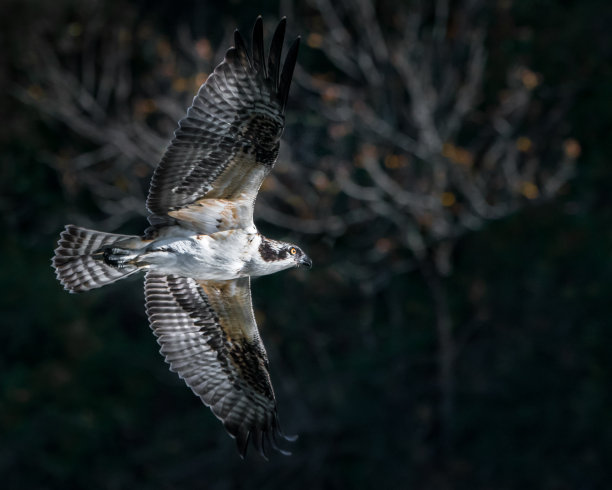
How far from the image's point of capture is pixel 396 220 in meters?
9.35

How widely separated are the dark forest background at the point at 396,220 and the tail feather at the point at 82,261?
437 centimetres

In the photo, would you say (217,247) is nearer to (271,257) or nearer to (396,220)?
(271,257)

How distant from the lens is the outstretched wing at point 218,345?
491 cm

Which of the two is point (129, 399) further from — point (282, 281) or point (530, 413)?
point (530, 413)

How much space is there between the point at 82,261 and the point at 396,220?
5071 mm

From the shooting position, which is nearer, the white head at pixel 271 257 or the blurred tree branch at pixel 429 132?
the white head at pixel 271 257

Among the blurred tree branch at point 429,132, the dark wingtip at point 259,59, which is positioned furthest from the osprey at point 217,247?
the blurred tree branch at point 429,132

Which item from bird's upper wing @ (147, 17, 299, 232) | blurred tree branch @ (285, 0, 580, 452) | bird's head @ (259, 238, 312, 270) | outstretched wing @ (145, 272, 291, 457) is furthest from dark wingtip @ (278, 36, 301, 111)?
blurred tree branch @ (285, 0, 580, 452)

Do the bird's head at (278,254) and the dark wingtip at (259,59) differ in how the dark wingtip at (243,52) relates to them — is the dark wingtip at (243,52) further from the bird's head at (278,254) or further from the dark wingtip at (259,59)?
the bird's head at (278,254)

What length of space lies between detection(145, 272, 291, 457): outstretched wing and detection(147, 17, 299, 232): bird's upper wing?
0.71 metres

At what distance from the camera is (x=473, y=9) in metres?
9.73

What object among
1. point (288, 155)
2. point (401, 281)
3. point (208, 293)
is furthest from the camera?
point (401, 281)

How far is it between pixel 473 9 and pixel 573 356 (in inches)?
146

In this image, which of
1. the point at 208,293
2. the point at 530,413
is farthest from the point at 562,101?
the point at 208,293
